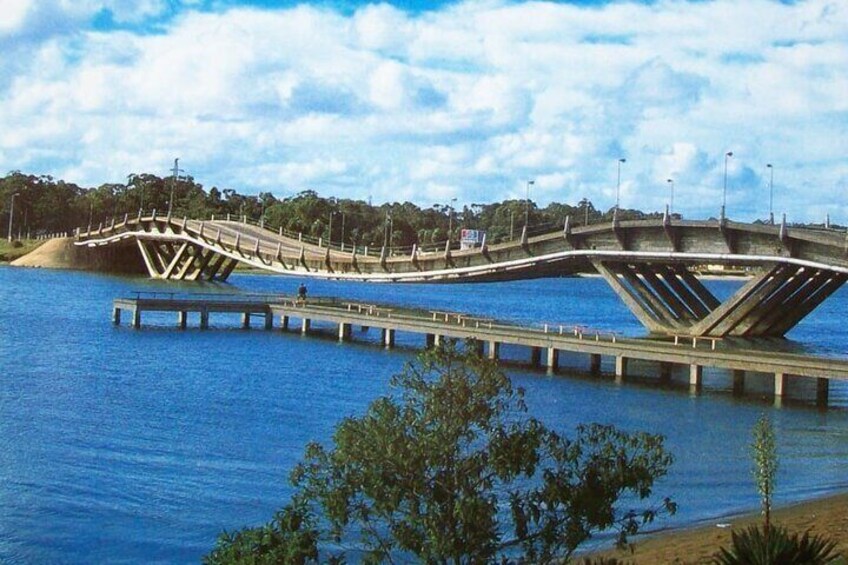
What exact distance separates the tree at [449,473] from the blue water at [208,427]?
1037cm

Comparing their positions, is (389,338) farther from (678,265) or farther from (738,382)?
(738,382)

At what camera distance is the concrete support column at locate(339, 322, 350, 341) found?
69438 millimetres

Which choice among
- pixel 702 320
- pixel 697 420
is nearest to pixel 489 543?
pixel 697 420

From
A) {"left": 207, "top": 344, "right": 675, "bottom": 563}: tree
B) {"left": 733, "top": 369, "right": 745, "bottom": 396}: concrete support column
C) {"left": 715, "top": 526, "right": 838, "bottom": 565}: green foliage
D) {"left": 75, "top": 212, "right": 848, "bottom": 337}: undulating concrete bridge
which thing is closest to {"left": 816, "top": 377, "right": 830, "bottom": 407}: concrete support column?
{"left": 733, "top": 369, "right": 745, "bottom": 396}: concrete support column

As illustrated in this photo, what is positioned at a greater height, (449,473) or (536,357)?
(449,473)

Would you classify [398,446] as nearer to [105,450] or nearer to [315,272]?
[105,450]

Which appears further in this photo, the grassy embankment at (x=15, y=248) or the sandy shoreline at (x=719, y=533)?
the grassy embankment at (x=15, y=248)

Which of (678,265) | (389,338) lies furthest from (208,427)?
(678,265)

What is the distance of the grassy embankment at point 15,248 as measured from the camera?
534 feet

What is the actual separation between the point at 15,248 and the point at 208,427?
461 feet

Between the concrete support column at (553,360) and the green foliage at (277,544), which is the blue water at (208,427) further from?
the green foliage at (277,544)

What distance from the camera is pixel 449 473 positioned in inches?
584

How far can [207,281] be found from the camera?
127 metres

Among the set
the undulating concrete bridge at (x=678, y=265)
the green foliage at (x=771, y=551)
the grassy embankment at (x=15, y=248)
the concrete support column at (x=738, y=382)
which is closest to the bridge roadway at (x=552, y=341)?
the concrete support column at (x=738, y=382)
